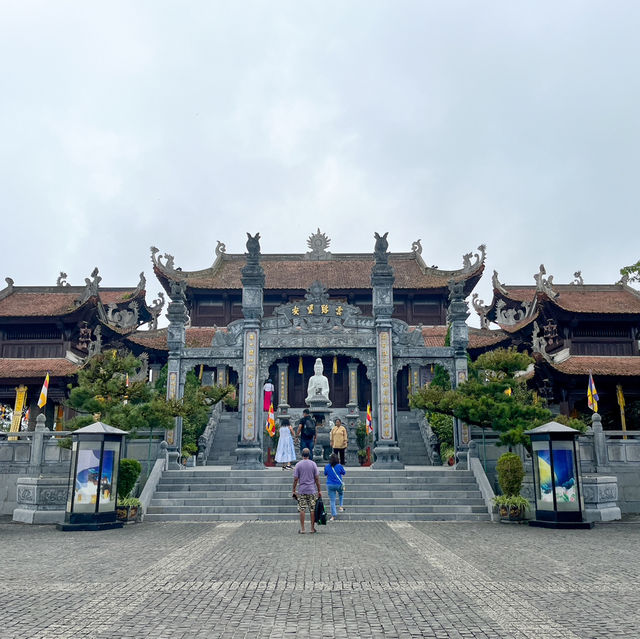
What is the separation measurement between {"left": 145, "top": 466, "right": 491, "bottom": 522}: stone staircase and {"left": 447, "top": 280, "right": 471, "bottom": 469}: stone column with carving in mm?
1491

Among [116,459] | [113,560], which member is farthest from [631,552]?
[116,459]

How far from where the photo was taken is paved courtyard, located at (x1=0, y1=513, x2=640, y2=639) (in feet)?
17.0

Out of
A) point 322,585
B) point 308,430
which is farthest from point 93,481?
point 322,585

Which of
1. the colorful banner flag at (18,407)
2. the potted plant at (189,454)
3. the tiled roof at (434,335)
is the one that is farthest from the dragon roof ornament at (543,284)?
the colorful banner flag at (18,407)

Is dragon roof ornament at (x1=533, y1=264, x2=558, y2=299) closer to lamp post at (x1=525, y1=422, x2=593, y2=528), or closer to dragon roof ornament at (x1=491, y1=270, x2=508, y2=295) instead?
dragon roof ornament at (x1=491, y1=270, x2=508, y2=295)

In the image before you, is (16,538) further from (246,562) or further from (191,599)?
(191,599)

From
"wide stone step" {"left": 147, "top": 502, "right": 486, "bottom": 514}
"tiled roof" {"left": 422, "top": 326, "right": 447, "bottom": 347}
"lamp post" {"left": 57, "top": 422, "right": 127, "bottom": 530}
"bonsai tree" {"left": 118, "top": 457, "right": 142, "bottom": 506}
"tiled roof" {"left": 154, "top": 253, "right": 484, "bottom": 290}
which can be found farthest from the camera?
"tiled roof" {"left": 154, "top": 253, "right": 484, "bottom": 290}

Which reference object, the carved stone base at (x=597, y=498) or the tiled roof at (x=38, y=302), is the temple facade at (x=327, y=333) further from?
the carved stone base at (x=597, y=498)

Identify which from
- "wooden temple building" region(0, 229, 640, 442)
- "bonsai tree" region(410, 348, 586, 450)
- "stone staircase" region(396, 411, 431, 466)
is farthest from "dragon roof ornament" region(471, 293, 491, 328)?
"bonsai tree" region(410, 348, 586, 450)

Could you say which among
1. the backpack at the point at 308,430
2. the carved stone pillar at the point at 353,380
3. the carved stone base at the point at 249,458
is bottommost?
the carved stone base at the point at 249,458

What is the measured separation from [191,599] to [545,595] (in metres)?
3.70

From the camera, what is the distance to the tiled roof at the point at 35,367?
87.2 feet

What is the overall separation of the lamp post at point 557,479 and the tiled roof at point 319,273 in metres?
21.4

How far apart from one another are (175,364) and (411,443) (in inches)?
425
